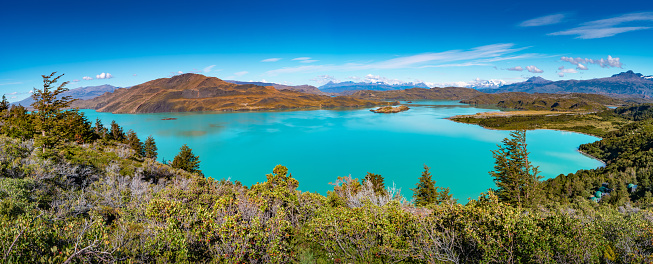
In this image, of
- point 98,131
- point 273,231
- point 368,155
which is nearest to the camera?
point 273,231

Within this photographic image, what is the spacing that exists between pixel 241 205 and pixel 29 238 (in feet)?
22.7

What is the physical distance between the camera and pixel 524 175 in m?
31.3

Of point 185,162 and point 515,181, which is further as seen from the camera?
point 185,162

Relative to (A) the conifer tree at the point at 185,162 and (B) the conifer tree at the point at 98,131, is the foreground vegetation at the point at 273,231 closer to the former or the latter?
(A) the conifer tree at the point at 185,162

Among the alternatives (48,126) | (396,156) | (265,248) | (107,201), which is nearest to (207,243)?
(265,248)

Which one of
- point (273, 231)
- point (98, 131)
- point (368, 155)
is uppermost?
point (98, 131)

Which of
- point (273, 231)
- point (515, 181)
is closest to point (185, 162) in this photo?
point (273, 231)

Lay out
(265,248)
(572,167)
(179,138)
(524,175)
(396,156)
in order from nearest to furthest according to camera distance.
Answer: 1. (265,248)
2. (524,175)
3. (572,167)
4. (396,156)
5. (179,138)

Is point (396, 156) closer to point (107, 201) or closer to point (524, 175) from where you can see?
point (524, 175)

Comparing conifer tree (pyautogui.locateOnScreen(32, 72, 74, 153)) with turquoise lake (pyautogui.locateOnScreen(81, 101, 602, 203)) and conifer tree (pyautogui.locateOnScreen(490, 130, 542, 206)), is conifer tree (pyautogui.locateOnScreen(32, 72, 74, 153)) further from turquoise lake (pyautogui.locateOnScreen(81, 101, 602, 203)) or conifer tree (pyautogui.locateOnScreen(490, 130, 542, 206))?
conifer tree (pyautogui.locateOnScreen(490, 130, 542, 206))

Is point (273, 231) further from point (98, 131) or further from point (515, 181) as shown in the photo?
point (98, 131)

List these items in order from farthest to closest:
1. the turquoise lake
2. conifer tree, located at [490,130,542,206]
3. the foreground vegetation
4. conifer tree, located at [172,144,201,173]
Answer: the turquoise lake, conifer tree, located at [172,144,201,173], conifer tree, located at [490,130,542,206], the foreground vegetation

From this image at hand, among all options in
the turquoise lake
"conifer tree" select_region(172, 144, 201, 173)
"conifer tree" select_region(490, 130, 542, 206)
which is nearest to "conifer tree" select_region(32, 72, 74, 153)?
"conifer tree" select_region(172, 144, 201, 173)

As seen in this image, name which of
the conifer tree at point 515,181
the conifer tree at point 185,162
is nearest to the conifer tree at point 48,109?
the conifer tree at point 185,162
